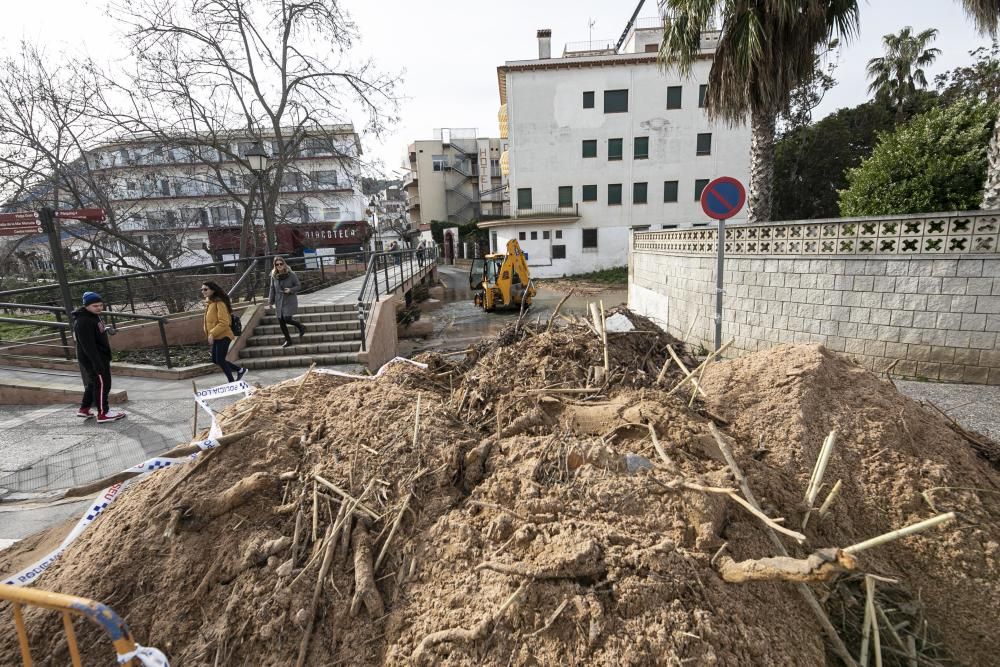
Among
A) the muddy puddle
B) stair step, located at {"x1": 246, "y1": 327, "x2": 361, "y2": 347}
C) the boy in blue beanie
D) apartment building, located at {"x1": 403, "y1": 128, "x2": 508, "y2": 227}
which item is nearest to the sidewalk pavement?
the boy in blue beanie

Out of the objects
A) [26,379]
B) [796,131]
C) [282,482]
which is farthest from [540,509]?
[796,131]

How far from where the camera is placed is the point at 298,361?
8.53 meters

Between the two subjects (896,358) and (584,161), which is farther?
(584,161)

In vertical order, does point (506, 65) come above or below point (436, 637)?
above

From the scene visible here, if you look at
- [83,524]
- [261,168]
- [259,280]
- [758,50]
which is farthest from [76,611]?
[261,168]

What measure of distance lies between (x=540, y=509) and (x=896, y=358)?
23.0 feet

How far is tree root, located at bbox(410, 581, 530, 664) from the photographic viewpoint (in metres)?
1.91

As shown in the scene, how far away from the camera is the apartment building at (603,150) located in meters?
25.8

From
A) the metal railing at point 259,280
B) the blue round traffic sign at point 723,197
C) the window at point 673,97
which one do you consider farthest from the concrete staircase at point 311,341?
the window at point 673,97

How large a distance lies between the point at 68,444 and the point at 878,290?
10840 millimetres

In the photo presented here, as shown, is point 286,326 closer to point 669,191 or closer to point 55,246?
point 55,246

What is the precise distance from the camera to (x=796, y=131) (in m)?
25.7

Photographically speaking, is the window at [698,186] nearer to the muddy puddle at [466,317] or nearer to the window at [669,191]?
the window at [669,191]

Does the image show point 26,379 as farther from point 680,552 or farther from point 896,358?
point 896,358
